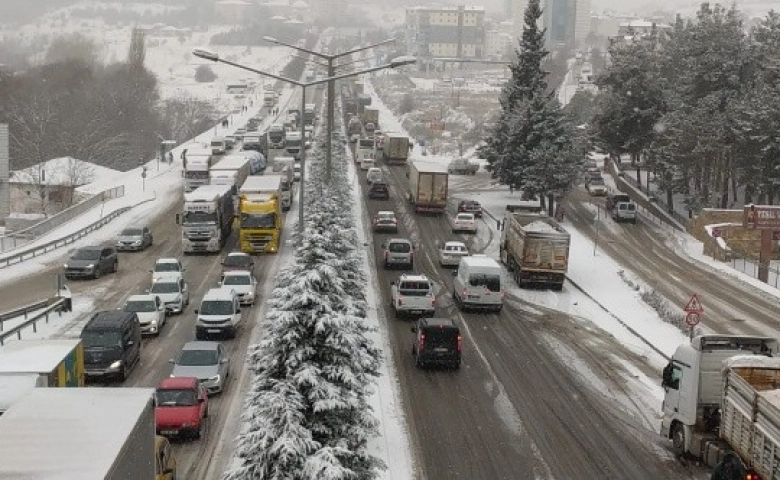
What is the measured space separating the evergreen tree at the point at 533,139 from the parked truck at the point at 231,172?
1821 cm

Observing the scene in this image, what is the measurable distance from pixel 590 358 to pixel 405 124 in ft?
421

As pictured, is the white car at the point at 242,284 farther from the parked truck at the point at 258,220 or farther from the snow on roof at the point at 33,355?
the snow on roof at the point at 33,355

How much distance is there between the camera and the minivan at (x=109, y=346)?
26750 millimetres

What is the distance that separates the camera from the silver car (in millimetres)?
26027

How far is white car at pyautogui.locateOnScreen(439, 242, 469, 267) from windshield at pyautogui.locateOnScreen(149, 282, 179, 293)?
49.9ft

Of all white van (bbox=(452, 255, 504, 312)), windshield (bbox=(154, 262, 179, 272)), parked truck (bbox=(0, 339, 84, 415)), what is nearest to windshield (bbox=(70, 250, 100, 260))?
windshield (bbox=(154, 262, 179, 272))

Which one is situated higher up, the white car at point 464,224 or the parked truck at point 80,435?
the parked truck at point 80,435

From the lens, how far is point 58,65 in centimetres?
15125

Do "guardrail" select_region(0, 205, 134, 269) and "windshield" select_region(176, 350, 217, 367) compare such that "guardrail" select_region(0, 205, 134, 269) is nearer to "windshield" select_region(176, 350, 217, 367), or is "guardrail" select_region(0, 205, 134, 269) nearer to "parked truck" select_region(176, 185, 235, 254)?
"parked truck" select_region(176, 185, 235, 254)

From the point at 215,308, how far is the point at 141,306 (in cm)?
268

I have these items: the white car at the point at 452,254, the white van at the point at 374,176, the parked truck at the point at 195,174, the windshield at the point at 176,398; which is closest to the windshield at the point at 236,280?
the white car at the point at 452,254

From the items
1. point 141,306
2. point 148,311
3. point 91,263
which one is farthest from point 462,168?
point 148,311

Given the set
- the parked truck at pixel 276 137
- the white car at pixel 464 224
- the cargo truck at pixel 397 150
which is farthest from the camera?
the parked truck at pixel 276 137

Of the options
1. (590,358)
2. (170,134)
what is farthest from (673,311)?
(170,134)
